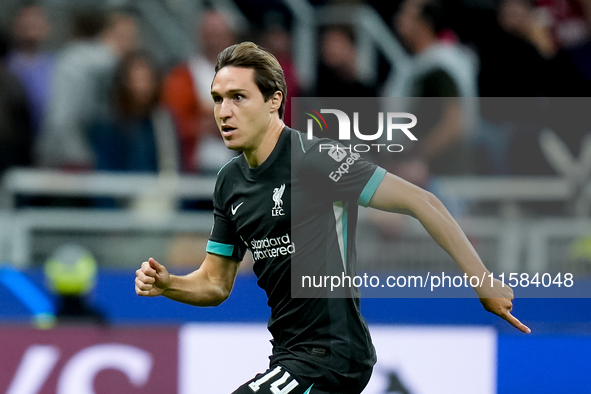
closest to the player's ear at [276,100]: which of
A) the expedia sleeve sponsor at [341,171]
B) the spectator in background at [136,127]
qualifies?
the expedia sleeve sponsor at [341,171]

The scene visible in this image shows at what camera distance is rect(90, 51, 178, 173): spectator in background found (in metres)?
7.34

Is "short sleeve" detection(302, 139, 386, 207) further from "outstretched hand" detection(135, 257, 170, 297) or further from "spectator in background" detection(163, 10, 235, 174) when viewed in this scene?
"spectator in background" detection(163, 10, 235, 174)

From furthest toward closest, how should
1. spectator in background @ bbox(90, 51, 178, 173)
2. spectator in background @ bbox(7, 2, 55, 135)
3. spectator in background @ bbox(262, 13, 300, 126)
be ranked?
spectator in background @ bbox(262, 13, 300, 126), spectator in background @ bbox(7, 2, 55, 135), spectator in background @ bbox(90, 51, 178, 173)

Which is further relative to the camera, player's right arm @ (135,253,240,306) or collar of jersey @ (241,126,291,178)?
collar of jersey @ (241,126,291,178)

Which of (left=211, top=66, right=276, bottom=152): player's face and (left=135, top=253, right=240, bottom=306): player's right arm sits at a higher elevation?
(left=211, top=66, right=276, bottom=152): player's face

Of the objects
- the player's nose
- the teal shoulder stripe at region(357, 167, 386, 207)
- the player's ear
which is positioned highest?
the player's ear

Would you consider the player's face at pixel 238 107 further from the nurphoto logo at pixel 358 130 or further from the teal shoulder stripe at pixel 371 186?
the teal shoulder stripe at pixel 371 186

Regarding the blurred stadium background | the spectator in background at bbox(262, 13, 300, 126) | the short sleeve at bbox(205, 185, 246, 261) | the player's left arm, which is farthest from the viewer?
the spectator in background at bbox(262, 13, 300, 126)

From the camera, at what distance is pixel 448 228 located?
3.59 m

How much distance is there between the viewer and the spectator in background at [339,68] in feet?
25.4

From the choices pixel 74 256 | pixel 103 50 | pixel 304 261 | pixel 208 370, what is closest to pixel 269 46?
pixel 103 50

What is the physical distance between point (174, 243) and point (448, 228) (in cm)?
443

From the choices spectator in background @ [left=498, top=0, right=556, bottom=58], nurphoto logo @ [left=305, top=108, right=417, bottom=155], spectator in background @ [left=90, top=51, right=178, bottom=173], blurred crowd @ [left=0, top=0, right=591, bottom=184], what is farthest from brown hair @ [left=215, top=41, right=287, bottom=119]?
spectator in background @ [left=498, top=0, right=556, bottom=58]

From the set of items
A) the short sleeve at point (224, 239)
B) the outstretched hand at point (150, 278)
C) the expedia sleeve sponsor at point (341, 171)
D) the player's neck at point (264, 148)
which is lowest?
the outstretched hand at point (150, 278)
